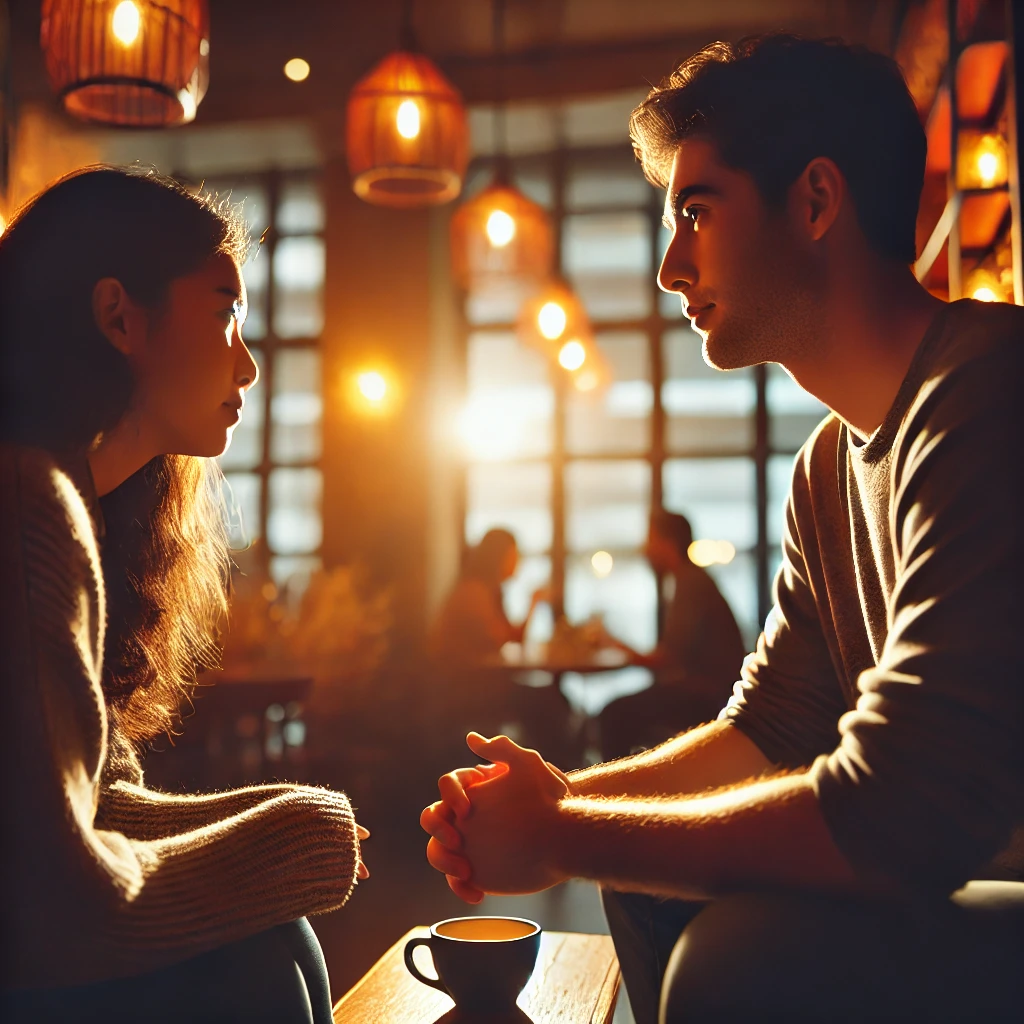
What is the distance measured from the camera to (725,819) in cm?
108

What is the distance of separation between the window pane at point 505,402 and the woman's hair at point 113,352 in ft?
19.7

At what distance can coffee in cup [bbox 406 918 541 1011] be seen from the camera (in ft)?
4.03

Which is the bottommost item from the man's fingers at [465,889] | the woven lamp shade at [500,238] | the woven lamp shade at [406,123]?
the man's fingers at [465,889]

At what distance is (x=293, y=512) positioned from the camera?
304 inches

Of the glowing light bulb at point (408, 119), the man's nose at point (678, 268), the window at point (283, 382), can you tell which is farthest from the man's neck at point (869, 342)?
the window at point (283, 382)

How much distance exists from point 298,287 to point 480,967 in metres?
7.32

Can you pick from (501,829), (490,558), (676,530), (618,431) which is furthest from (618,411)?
(501,829)

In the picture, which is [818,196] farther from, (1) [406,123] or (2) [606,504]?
(2) [606,504]

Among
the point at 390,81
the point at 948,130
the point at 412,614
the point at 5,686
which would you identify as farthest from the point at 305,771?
the point at 5,686

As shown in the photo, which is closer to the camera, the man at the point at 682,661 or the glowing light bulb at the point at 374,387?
the man at the point at 682,661

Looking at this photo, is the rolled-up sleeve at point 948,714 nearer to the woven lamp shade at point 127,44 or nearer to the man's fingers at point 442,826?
the man's fingers at point 442,826

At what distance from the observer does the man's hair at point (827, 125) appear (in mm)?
1486

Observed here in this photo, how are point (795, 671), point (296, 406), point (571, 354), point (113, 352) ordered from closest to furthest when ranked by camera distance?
point (113, 352) → point (795, 671) → point (571, 354) → point (296, 406)

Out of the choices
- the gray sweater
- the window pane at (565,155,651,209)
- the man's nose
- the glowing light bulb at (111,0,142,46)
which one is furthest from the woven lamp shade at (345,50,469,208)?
the window pane at (565,155,651,209)
